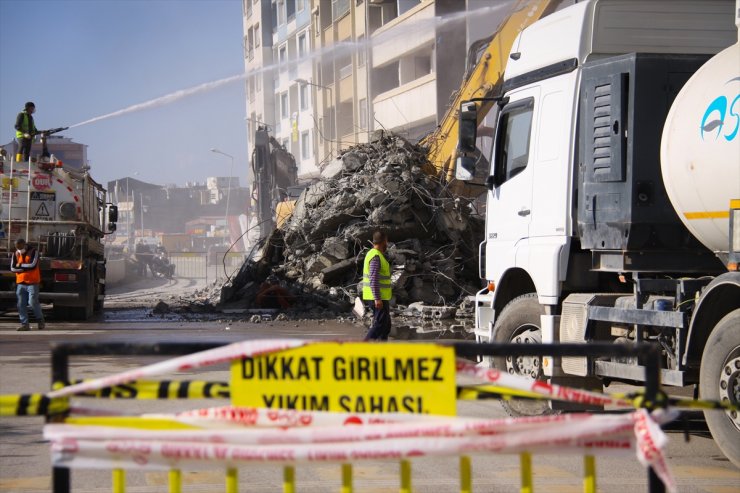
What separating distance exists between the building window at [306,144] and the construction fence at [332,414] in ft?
194

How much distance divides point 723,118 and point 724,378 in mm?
1788

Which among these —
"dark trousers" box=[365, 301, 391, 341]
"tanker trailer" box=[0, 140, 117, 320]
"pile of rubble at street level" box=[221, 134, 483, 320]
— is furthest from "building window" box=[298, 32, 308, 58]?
"dark trousers" box=[365, 301, 391, 341]

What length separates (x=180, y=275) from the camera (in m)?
55.9

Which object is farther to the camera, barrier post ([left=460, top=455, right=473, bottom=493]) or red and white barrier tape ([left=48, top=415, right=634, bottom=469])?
barrier post ([left=460, top=455, right=473, bottom=493])

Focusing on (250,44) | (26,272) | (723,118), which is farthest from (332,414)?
(250,44)

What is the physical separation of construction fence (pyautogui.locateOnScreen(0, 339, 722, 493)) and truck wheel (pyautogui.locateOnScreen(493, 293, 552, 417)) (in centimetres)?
495

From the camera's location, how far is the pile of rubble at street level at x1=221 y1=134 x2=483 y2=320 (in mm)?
20531

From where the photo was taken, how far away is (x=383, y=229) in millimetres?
20625

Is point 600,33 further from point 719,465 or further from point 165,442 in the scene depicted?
point 165,442

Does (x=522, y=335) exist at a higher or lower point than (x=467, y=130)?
lower

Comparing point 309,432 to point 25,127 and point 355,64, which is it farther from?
point 355,64

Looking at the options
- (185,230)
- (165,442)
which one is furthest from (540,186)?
(185,230)

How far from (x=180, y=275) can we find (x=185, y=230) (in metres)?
57.7

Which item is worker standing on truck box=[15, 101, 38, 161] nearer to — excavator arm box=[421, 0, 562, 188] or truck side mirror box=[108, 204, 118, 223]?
truck side mirror box=[108, 204, 118, 223]
